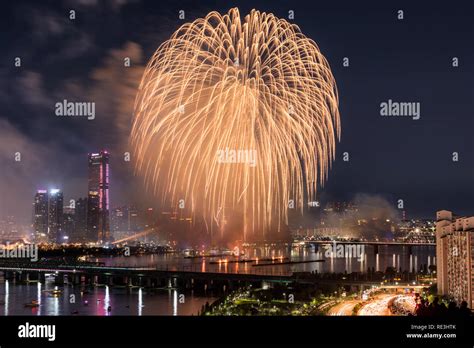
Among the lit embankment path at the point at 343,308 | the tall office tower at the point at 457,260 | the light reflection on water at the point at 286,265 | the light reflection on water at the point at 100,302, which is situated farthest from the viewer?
the light reflection on water at the point at 286,265

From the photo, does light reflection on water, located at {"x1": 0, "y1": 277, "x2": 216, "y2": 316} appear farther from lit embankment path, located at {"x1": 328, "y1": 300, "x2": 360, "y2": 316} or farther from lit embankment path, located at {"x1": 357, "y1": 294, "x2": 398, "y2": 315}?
lit embankment path, located at {"x1": 357, "y1": 294, "x2": 398, "y2": 315}

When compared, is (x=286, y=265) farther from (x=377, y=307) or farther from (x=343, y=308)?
(x=377, y=307)

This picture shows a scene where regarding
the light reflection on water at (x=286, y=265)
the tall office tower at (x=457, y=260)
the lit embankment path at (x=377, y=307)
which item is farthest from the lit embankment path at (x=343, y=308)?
the light reflection on water at (x=286, y=265)

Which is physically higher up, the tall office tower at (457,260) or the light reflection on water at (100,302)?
the tall office tower at (457,260)

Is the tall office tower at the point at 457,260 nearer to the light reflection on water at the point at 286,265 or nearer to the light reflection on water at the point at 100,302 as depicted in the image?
the light reflection on water at the point at 100,302
